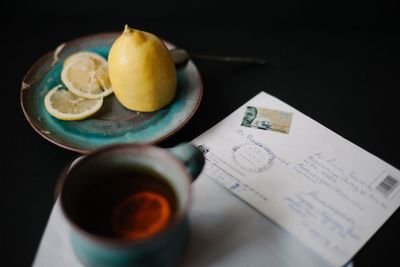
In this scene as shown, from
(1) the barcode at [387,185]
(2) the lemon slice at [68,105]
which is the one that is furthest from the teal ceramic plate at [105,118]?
(1) the barcode at [387,185]

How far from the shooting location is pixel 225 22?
86 centimetres

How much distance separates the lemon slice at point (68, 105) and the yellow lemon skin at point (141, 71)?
5 centimetres

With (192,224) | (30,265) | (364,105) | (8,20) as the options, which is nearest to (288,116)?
(364,105)

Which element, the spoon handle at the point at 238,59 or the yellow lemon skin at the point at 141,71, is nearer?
the yellow lemon skin at the point at 141,71

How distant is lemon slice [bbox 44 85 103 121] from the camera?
633 millimetres

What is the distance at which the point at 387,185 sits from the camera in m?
0.57

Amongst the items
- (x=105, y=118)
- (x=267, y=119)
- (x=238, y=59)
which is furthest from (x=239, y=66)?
(x=105, y=118)

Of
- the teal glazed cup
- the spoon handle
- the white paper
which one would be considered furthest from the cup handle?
the spoon handle

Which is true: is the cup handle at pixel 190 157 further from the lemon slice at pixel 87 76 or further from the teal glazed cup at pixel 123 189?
the lemon slice at pixel 87 76

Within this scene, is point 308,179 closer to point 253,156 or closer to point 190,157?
point 253,156

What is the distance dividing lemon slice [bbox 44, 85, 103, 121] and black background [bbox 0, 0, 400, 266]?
0.17 ft

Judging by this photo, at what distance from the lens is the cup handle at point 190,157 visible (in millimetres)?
459

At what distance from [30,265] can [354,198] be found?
42cm

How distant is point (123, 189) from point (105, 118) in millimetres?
193
